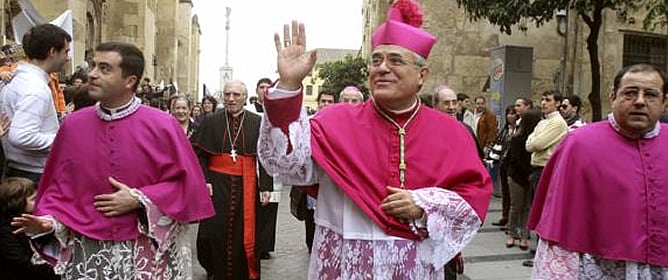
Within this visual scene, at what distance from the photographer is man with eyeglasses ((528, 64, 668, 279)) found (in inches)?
115

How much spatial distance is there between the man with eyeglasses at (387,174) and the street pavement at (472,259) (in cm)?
385

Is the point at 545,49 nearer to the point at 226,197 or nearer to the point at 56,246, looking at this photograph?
the point at 226,197

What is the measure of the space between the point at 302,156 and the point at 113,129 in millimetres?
1053

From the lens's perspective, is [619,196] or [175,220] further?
[175,220]

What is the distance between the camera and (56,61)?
438 cm

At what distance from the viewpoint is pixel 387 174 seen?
288 centimetres

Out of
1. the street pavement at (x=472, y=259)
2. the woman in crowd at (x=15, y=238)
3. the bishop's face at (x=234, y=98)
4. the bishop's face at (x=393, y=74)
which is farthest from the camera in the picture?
the street pavement at (x=472, y=259)

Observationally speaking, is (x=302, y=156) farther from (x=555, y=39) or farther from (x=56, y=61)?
(x=555, y=39)

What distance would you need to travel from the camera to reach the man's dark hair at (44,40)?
428cm

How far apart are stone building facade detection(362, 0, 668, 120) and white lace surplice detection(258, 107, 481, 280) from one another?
15.3m

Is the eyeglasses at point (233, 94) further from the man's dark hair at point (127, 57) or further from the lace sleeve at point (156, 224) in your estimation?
the lace sleeve at point (156, 224)

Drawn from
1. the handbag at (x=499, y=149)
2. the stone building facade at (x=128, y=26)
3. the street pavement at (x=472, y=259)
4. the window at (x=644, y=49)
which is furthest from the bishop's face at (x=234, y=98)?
the window at (x=644, y=49)

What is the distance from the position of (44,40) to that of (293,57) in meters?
2.39

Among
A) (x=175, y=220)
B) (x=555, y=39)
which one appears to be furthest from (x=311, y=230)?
(x=555, y=39)
